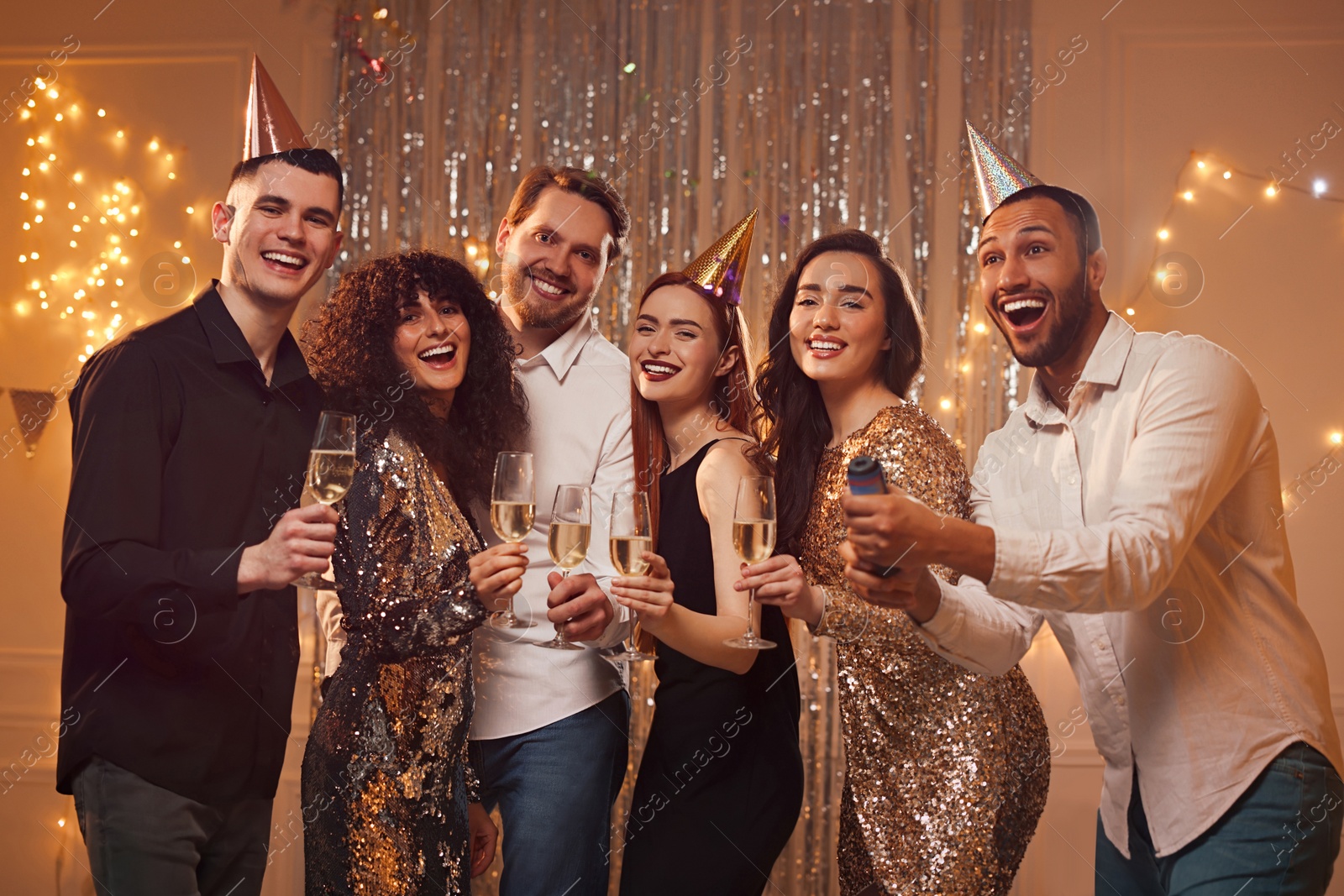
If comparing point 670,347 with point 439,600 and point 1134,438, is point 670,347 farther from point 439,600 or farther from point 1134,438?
point 1134,438

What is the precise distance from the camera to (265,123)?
7.25ft

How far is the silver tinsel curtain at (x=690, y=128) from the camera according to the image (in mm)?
3447

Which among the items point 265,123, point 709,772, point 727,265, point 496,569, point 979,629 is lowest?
point 709,772

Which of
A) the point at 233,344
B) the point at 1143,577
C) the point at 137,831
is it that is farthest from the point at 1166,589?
the point at 137,831

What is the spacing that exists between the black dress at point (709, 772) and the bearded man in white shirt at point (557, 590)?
0.16m

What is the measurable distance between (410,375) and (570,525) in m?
0.50

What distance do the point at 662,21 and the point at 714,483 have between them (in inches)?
89.5

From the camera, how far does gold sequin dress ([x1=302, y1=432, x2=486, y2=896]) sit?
181cm

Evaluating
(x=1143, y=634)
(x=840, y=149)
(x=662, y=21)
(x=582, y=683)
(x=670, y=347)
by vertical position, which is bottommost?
(x=582, y=683)

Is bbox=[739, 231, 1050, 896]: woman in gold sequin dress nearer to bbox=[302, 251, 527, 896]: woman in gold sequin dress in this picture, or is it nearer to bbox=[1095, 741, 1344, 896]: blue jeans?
bbox=[1095, 741, 1344, 896]: blue jeans

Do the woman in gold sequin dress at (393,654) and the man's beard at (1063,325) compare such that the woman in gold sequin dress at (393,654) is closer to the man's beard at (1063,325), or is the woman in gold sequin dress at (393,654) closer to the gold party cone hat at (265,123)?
the gold party cone hat at (265,123)

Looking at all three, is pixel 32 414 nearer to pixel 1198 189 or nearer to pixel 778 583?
pixel 778 583

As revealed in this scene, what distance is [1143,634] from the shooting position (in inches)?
72.6

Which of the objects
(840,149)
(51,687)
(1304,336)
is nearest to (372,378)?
(840,149)
